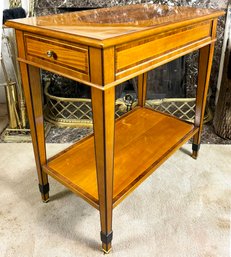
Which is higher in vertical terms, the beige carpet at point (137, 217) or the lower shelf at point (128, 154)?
the lower shelf at point (128, 154)

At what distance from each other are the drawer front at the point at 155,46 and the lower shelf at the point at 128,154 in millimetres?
452

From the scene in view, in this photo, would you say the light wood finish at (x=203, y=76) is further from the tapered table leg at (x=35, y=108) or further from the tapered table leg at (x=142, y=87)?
the tapered table leg at (x=35, y=108)

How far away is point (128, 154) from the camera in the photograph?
1266 mm

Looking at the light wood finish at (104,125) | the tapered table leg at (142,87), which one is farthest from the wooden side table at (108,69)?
the tapered table leg at (142,87)

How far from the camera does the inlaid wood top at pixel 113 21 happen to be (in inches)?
31.6

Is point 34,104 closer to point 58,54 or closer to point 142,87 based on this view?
point 58,54

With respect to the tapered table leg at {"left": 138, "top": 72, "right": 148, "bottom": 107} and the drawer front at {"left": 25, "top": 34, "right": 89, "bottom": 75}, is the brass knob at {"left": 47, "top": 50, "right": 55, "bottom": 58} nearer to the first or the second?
the drawer front at {"left": 25, "top": 34, "right": 89, "bottom": 75}

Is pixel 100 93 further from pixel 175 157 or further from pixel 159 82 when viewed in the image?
pixel 159 82

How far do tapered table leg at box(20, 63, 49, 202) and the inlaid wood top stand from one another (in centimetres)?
17

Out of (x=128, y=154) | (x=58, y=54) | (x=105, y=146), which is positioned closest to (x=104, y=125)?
(x=105, y=146)

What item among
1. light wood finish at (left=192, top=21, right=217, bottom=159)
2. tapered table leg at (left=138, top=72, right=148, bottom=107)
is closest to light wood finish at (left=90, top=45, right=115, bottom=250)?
light wood finish at (left=192, top=21, right=217, bottom=159)

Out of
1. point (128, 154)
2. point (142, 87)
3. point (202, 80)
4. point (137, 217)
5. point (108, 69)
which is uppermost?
point (108, 69)

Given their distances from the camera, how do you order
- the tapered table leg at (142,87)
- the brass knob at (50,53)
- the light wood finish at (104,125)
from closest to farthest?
the light wood finish at (104,125)
the brass knob at (50,53)
the tapered table leg at (142,87)

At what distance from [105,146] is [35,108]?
0.36 m
